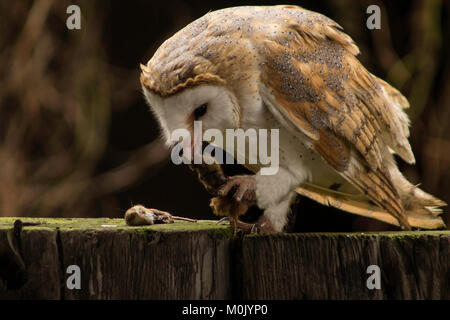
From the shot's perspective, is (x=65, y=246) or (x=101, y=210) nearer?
(x=65, y=246)

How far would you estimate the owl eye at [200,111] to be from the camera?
1.97m

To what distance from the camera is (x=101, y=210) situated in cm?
406

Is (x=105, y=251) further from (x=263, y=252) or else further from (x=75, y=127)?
(x=75, y=127)

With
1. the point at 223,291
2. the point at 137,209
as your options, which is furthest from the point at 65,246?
the point at 223,291

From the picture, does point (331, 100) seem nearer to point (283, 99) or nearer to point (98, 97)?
point (283, 99)

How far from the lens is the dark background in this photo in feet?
12.7

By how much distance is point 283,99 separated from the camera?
203 cm

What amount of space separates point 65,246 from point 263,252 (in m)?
0.58

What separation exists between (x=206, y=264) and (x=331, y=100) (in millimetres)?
769

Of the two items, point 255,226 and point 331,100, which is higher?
point 331,100
